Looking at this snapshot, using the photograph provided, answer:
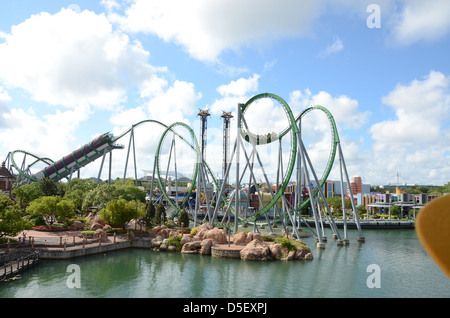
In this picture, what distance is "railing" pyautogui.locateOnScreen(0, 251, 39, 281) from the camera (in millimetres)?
21433

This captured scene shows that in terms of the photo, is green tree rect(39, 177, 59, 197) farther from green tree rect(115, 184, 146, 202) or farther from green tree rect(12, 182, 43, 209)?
green tree rect(115, 184, 146, 202)

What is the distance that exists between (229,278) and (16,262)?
14.6m

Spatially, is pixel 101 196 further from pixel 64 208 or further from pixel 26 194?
pixel 26 194

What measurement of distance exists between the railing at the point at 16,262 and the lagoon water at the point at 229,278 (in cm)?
53

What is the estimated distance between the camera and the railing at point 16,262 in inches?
844

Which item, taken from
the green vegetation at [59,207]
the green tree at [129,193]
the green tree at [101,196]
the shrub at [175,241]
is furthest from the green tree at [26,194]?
the shrub at [175,241]

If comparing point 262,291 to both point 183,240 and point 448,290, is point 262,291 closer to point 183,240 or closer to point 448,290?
point 448,290

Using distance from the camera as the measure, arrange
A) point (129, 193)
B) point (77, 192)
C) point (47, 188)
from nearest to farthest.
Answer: point (129, 193) < point (47, 188) < point (77, 192)

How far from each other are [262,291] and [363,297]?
5.34 m

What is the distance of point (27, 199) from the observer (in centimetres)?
5006

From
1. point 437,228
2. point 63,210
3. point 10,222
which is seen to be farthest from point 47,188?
point 437,228

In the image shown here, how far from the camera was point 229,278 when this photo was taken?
2217 centimetres
